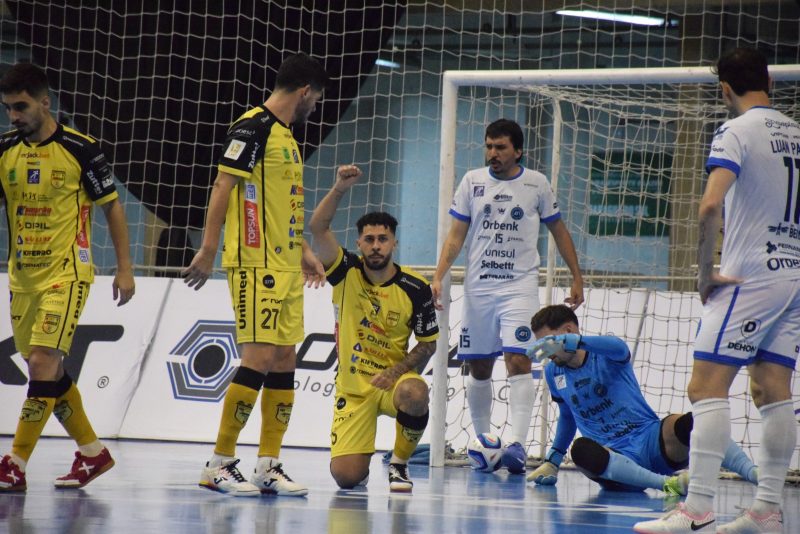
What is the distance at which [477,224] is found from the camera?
26.1 ft

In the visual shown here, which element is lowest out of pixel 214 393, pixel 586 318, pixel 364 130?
pixel 214 393

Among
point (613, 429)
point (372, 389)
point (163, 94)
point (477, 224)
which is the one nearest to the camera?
point (372, 389)

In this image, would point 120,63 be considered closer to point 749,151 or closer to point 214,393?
point 214,393

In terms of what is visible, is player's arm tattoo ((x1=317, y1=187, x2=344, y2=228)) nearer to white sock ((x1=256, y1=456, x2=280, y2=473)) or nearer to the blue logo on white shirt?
white sock ((x1=256, y1=456, x2=280, y2=473))

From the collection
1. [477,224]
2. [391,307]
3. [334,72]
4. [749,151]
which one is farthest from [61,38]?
[749,151]

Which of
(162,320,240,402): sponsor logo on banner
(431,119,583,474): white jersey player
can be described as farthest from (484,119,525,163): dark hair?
(162,320,240,402): sponsor logo on banner

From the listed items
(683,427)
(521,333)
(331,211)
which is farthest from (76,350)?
(683,427)

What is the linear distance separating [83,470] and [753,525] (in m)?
3.10

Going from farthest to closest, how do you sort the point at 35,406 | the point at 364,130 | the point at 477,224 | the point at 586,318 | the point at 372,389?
the point at 364,130
the point at 586,318
the point at 477,224
the point at 372,389
the point at 35,406

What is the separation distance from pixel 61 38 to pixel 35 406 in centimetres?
964

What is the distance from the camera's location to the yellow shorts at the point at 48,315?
5387mm

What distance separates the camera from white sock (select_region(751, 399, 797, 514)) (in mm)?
4434

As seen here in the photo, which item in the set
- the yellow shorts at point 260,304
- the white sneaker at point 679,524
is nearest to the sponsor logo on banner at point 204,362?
the yellow shorts at point 260,304

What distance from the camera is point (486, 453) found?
7.66m
